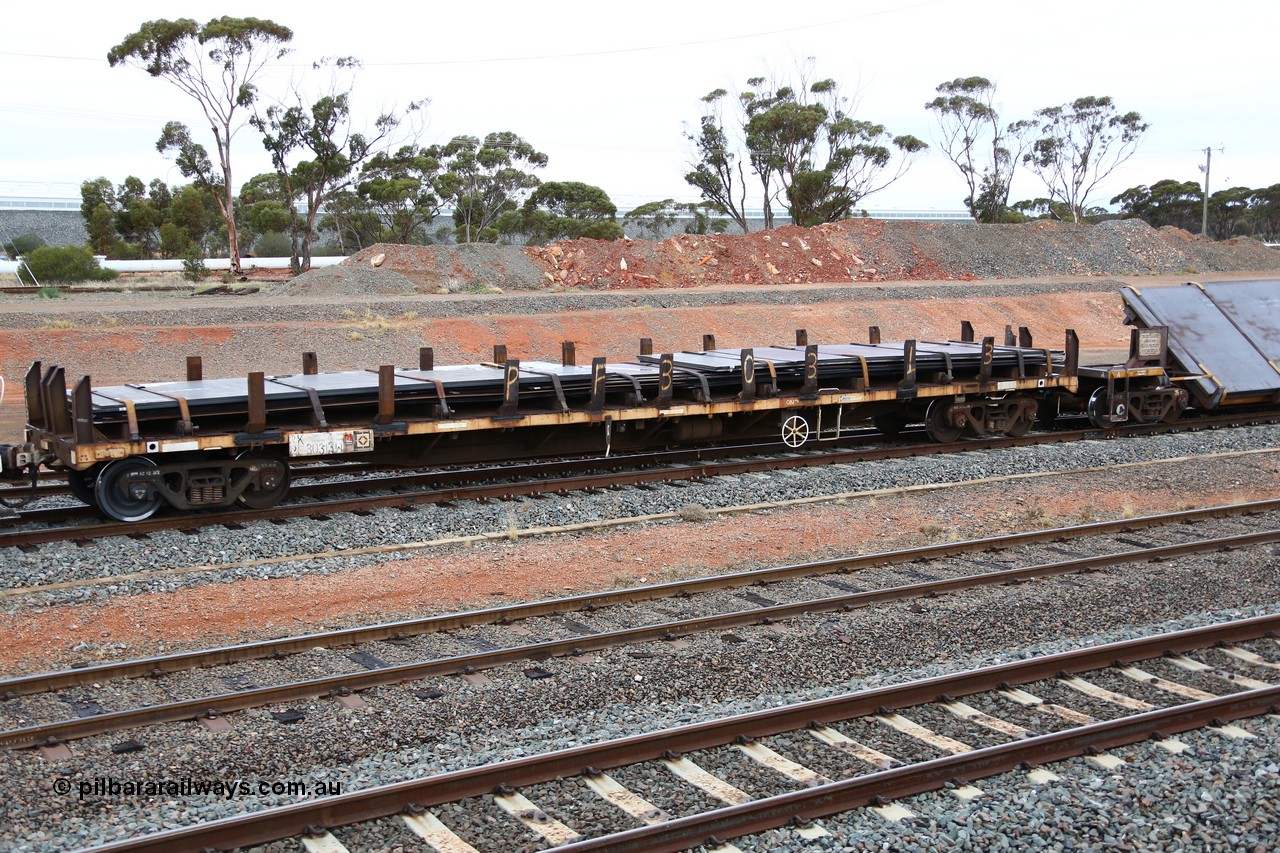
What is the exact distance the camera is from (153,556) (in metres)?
11.0

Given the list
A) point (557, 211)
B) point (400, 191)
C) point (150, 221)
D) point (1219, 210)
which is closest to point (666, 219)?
point (557, 211)

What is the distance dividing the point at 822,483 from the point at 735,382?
2.33 m

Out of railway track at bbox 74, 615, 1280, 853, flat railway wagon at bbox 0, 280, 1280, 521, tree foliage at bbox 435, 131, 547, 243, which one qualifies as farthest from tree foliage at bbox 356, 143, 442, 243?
railway track at bbox 74, 615, 1280, 853

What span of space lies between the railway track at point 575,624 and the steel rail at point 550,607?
1 cm

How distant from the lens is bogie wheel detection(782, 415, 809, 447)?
1669cm

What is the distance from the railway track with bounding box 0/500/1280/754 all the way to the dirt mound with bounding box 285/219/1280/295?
3339 centimetres

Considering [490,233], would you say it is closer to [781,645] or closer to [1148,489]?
[1148,489]

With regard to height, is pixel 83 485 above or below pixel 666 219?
below

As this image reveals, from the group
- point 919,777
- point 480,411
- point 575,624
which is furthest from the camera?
point 480,411

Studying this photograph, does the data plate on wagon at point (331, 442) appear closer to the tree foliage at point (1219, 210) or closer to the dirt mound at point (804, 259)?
the dirt mound at point (804, 259)

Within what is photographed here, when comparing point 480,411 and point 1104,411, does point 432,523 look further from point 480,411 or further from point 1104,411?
point 1104,411

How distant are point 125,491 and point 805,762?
8.75m

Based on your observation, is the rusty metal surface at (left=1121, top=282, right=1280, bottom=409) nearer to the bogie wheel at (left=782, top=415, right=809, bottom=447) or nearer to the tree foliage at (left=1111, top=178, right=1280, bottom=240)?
the bogie wheel at (left=782, top=415, right=809, bottom=447)

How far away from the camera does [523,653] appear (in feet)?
26.9
